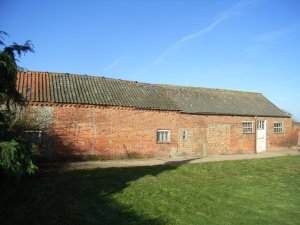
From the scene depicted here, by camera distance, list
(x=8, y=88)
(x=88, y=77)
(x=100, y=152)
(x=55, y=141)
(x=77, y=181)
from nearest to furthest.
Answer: (x=8, y=88)
(x=77, y=181)
(x=55, y=141)
(x=100, y=152)
(x=88, y=77)

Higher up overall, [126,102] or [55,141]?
[126,102]

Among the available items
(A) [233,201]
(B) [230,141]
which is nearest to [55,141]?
(A) [233,201]

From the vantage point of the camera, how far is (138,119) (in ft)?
70.9

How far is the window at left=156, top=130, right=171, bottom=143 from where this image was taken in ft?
74.3

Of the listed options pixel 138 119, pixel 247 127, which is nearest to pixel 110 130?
pixel 138 119

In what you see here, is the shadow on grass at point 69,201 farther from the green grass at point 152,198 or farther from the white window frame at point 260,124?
the white window frame at point 260,124

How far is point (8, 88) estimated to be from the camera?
7887 millimetres

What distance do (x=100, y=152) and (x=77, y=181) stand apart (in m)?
7.31

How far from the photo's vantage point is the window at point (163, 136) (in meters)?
22.6

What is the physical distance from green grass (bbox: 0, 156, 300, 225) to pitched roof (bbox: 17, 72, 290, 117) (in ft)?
21.8

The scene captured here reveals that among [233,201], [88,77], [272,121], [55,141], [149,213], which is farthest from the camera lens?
[272,121]

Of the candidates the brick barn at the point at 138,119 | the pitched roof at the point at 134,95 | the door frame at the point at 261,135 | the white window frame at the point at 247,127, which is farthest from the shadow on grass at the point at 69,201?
the door frame at the point at 261,135

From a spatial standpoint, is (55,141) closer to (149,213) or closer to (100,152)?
(100,152)

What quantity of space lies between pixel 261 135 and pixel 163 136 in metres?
11.5
